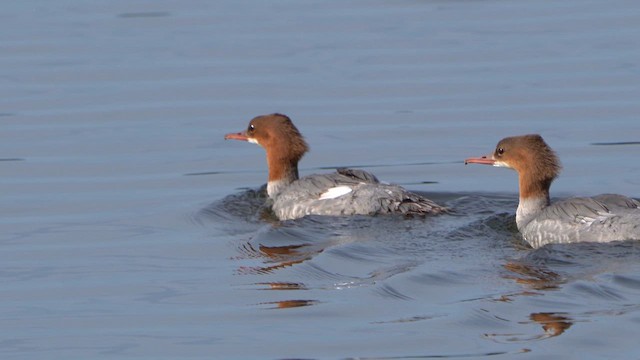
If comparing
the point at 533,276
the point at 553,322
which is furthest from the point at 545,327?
the point at 533,276

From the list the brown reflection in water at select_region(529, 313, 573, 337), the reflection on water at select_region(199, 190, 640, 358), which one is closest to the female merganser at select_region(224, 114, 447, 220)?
the reflection on water at select_region(199, 190, 640, 358)

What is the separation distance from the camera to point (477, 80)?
19250mm

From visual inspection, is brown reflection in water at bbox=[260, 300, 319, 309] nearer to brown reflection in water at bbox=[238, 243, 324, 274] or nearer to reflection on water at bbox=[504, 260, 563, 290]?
brown reflection in water at bbox=[238, 243, 324, 274]

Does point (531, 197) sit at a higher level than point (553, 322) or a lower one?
higher

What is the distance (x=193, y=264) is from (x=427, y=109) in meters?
6.40

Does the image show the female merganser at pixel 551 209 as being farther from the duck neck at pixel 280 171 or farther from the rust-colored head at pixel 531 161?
the duck neck at pixel 280 171

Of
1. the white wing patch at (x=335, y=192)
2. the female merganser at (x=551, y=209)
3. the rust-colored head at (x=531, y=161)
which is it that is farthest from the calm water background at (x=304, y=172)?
the rust-colored head at (x=531, y=161)

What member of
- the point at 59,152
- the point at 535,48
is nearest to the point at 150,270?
the point at 59,152

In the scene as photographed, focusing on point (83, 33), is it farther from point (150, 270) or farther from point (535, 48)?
point (150, 270)

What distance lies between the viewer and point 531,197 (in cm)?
1347

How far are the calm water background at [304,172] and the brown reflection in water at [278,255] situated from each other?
0.11 ft

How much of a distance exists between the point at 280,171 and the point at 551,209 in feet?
11.0

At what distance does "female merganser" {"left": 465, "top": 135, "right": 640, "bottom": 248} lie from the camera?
12.3 meters

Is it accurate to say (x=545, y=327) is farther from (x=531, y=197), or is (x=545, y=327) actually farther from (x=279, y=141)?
(x=279, y=141)
